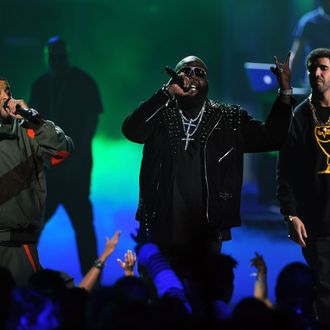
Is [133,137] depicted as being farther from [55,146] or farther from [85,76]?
[85,76]

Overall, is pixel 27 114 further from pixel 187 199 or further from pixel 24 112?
pixel 187 199

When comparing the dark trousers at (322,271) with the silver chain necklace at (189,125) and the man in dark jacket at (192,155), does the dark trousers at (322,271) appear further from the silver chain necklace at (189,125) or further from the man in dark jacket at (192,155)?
the silver chain necklace at (189,125)

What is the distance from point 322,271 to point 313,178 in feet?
1.82

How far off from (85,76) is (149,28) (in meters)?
0.68

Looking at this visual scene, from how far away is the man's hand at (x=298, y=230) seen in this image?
464 centimetres

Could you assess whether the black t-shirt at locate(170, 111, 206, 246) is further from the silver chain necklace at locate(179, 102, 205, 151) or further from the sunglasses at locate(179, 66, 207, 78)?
the sunglasses at locate(179, 66, 207, 78)

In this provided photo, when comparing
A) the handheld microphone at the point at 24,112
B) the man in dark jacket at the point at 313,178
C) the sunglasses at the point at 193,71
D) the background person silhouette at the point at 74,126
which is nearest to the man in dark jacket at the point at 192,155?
the sunglasses at the point at 193,71

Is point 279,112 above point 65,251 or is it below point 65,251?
above

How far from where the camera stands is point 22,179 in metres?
4.13

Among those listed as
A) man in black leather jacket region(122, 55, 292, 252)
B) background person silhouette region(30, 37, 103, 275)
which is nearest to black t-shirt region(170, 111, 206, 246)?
man in black leather jacket region(122, 55, 292, 252)

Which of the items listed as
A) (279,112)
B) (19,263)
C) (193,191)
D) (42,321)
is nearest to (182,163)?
(193,191)

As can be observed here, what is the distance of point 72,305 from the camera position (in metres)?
2.87

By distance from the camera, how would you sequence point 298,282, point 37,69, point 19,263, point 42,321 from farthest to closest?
point 37,69, point 19,263, point 298,282, point 42,321

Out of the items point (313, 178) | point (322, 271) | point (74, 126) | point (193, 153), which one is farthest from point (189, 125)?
point (74, 126)
